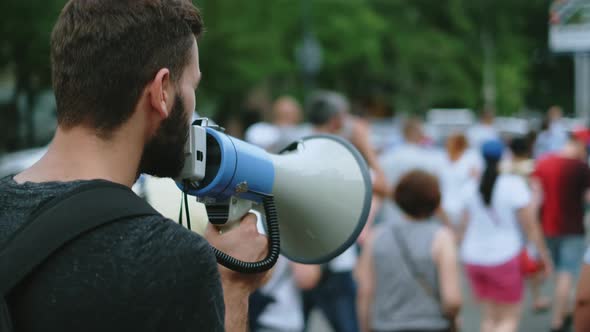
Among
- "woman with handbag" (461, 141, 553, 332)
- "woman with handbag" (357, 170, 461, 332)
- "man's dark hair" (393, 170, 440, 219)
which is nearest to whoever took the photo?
"woman with handbag" (357, 170, 461, 332)

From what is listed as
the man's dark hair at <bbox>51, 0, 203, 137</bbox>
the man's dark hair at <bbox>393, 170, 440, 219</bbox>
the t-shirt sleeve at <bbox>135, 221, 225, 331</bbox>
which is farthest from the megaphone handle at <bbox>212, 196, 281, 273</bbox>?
the man's dark hair at <bbox>393, 170, 440, 219</bbox>

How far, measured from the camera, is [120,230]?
145 cm

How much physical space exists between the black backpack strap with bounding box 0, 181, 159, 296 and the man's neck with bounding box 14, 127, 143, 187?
88 millimetres

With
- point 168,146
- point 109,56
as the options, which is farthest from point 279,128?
point 109,56

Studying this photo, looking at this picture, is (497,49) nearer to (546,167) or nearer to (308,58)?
(308,58)

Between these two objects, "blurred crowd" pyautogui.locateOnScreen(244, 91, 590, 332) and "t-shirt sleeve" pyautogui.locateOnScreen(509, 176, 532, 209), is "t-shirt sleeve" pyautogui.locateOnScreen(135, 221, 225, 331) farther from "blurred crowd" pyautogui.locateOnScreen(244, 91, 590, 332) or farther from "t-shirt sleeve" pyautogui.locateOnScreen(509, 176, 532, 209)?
"t-shirt sleeve" pyautogui.locateOnScreen(509, 176, 532, 209)

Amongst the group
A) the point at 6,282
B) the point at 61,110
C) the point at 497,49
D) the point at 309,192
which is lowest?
the point at 497,49

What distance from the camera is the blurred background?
49.7ft

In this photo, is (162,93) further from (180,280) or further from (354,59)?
(354,59)

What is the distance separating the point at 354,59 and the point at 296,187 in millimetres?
32214

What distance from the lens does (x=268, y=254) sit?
183 centimetres

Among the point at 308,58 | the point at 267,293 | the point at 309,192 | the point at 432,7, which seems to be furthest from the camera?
the point at 432,7

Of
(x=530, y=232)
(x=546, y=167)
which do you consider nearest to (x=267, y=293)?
(x=530, y=232)

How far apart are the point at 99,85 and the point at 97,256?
12.1 inches
